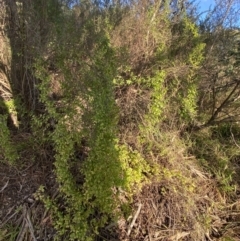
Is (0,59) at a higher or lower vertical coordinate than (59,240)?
higher

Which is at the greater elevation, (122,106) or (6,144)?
(122,106)

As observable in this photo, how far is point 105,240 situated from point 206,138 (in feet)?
8.31

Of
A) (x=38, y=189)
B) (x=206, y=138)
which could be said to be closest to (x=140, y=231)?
(x=38, y=189)

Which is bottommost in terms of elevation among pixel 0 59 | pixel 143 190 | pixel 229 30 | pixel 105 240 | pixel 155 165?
pixel 105 240

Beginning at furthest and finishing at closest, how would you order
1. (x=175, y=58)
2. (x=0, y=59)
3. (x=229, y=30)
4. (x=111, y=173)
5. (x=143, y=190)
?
(x=229, y=30) → (x=175, y=58) → (x=0, y=59) → (x=143, y=190) → (x=111, y=173)

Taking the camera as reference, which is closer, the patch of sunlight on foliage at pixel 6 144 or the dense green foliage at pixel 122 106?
the dense green foliage at pixel 122 106

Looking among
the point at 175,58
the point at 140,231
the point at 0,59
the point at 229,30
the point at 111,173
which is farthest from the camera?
the point at 229,30

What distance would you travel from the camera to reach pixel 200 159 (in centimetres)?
426

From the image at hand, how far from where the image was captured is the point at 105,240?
2.99 m

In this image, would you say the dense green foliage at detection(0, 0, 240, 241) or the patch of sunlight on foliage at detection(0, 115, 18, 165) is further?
the patch of sunlight on foliage at detection(0, 115, 18, 165)

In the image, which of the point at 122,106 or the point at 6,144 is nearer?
the point at 6,144

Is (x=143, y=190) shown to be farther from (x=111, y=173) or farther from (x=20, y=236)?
(x=20, y=236)

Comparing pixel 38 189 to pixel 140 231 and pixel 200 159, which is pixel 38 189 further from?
pixel 200 159

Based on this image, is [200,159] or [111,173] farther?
[200,159]
